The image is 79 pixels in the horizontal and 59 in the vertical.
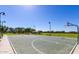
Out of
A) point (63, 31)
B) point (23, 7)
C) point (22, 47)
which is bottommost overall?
point (22, 47)

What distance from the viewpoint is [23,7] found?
35.1 feet
